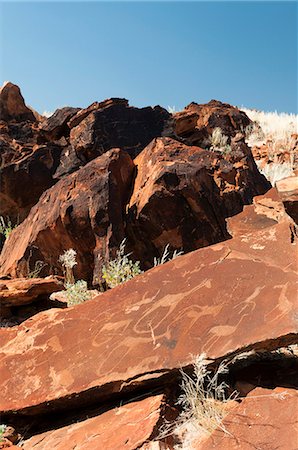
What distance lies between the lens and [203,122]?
10.6m

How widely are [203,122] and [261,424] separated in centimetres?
875

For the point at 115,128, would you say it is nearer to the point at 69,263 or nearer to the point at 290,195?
the point at 69,263

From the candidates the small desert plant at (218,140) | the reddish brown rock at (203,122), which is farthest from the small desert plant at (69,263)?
the reddish brown rock at (203,122)

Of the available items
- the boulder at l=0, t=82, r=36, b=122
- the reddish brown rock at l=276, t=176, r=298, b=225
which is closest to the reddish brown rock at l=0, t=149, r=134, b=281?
the reddish brown rock at l=276, t=176, r=298, b=225

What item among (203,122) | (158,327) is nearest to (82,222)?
(158,327)

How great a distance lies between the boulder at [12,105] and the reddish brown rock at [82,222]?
538 centimetres

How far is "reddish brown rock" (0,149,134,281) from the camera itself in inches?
230

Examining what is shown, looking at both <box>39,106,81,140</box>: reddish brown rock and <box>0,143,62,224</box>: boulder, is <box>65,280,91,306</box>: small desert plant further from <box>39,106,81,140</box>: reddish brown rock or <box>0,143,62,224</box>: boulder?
A: <box>39,106,81,140</box>: reddish brown rock

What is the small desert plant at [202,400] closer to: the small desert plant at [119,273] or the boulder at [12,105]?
the small desert plant at [119,273]

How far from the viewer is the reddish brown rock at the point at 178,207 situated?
5848 mm

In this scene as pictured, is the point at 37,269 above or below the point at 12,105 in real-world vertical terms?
below

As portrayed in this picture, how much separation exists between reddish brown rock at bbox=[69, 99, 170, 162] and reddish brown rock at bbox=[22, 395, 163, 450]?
6.15 meters

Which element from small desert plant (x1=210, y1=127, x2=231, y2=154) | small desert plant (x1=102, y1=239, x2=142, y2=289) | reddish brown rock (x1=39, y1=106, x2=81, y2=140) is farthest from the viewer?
reddish brown rock (x1=39, y1=106, x2=81, y2=140)

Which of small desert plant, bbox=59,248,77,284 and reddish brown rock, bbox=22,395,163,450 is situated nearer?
reddish brown rock, bbox=22,395,163,450
